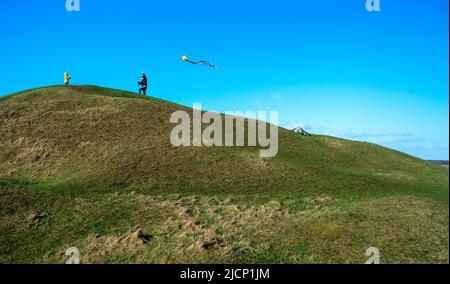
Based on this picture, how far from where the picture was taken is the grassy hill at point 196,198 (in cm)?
1983

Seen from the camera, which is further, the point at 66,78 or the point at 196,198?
the point at 66,78

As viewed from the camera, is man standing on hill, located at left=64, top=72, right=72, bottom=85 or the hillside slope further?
man standing on hill, located at left=64, top=72, right=72, bottom=85

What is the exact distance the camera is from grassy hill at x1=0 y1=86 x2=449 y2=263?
1983cm

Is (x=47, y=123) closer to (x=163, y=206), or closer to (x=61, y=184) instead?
(x=61, y=184)

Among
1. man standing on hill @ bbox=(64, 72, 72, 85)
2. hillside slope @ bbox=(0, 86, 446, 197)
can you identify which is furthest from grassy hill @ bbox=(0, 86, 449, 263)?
man standing on hill @ bbox=(64, 72, 72, 85)

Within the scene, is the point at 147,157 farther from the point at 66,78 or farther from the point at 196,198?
the point at 66,78

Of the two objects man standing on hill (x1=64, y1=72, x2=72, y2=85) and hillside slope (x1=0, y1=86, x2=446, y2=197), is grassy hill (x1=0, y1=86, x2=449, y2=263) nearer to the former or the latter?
hillside slope (x1=0, y1=86, x2=446, y2=197)

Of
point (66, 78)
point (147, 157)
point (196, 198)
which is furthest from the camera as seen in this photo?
point (66, 78)

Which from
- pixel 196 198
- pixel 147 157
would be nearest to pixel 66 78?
pixel 147 157

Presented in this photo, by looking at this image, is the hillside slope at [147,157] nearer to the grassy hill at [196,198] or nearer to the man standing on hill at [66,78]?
the grassy hill at [196,198]

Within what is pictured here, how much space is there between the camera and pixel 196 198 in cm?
2730
